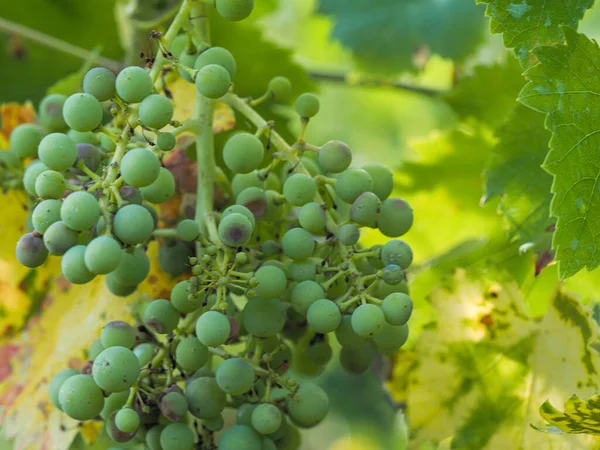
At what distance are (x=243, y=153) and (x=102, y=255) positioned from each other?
25cm

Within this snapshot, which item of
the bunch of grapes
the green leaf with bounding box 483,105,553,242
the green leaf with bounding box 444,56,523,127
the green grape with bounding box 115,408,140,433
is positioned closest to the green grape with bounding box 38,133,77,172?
the bunch of grapes

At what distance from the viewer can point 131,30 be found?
1661 millimetres

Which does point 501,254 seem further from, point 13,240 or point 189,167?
point 13,240

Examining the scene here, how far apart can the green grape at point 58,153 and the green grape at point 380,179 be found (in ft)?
1.31

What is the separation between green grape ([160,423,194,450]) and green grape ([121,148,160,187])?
0.32 m

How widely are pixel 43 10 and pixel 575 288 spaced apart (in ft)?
4.91

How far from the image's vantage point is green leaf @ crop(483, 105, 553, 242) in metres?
1.25

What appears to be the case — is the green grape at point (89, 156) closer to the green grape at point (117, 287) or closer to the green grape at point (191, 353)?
the green grape at point (117, 287)

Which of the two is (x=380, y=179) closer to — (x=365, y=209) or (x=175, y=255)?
(x=365, y=209)

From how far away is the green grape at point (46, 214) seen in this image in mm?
902

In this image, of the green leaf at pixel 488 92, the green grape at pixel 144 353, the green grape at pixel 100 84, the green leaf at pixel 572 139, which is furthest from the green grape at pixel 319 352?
the green leaf at pixel 488 92

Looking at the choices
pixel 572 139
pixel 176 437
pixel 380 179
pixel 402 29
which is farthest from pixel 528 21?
pixel 402 29

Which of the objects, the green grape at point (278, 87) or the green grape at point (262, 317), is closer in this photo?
the green grape at point (262, 317)

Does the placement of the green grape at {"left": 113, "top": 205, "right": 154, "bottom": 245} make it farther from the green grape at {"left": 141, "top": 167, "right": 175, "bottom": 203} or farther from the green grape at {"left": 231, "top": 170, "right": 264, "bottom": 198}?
the green grape at {"left": 231, "top": 170, "right": 264, "bottom": 198}
